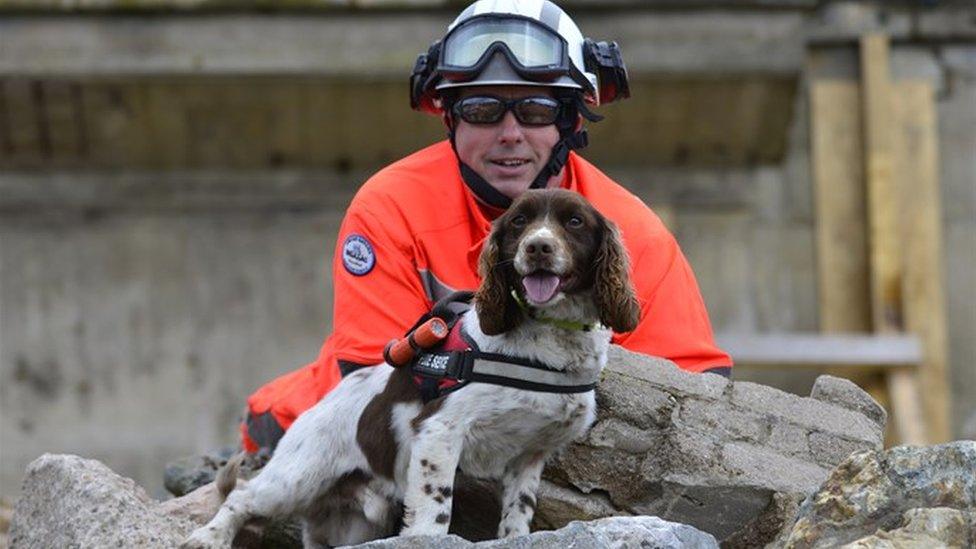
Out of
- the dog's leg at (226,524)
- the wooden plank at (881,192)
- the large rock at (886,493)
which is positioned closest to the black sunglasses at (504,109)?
the dog's leg at (226,524)

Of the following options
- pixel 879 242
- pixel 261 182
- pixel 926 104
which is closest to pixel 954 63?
pixel 926 104

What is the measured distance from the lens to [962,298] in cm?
1328

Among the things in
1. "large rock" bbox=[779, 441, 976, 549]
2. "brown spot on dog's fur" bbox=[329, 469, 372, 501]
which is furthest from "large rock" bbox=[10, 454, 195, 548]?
"large rock" bbox=[779, 441, 976, 549]

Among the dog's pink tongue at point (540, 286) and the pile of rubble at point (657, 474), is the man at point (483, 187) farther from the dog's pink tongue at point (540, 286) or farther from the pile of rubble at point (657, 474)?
the dog's pink tongue at point (540, 286)

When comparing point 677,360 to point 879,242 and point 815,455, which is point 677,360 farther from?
point 879,242

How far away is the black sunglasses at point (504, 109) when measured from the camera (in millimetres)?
6957

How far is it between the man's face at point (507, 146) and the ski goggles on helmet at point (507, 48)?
72mm

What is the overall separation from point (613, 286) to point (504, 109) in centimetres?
135

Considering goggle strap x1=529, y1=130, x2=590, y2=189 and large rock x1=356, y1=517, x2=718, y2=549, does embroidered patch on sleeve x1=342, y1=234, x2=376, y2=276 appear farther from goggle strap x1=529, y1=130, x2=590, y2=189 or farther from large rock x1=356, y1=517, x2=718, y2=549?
large rock x1=356, y1=517, x2=718, y2=549

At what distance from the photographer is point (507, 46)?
696 cm

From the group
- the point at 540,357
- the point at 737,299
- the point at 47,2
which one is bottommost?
the point at 737,299

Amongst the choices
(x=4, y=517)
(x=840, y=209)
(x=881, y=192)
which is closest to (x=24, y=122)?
(x=4, y=517)

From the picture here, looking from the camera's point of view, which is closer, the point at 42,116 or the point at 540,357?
the point at 540,357

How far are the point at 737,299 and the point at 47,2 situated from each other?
184 inches
